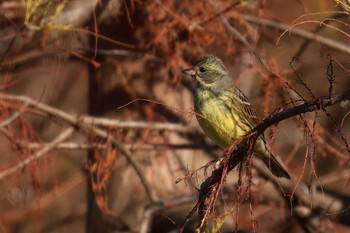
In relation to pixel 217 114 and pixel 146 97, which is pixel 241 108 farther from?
pixel 146 97

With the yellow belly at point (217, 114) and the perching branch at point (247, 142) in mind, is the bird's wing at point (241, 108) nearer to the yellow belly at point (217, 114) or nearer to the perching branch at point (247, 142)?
the yellow belly at point (217, 114)

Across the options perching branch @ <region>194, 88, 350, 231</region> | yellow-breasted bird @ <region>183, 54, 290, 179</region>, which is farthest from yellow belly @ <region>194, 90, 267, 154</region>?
perching branch @ <region>194, 88, 350, 231</region>

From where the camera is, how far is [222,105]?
245 inches

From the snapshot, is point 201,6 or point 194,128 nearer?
point 201,6

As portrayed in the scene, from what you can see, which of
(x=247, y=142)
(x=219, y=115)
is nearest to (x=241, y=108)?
(x=219, y=115)

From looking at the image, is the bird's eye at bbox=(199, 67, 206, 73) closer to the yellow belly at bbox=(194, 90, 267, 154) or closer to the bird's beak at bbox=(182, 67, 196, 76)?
the bird's beak at bbox=(182, 67, 196, 76)

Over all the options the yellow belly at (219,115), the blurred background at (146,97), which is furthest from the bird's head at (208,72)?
the blurred background at (146,97)

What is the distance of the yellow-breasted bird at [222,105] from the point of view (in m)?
6.12

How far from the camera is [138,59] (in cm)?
775

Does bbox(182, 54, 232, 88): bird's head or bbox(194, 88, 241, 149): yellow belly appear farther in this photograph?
bbox(182, 54, 232, 88): bird's head

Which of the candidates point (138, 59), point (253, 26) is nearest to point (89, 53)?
point (138, 59)

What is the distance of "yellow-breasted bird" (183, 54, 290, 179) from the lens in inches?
241

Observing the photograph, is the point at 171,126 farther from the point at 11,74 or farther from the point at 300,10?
the point at 300,10

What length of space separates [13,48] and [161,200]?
178 centimetres
